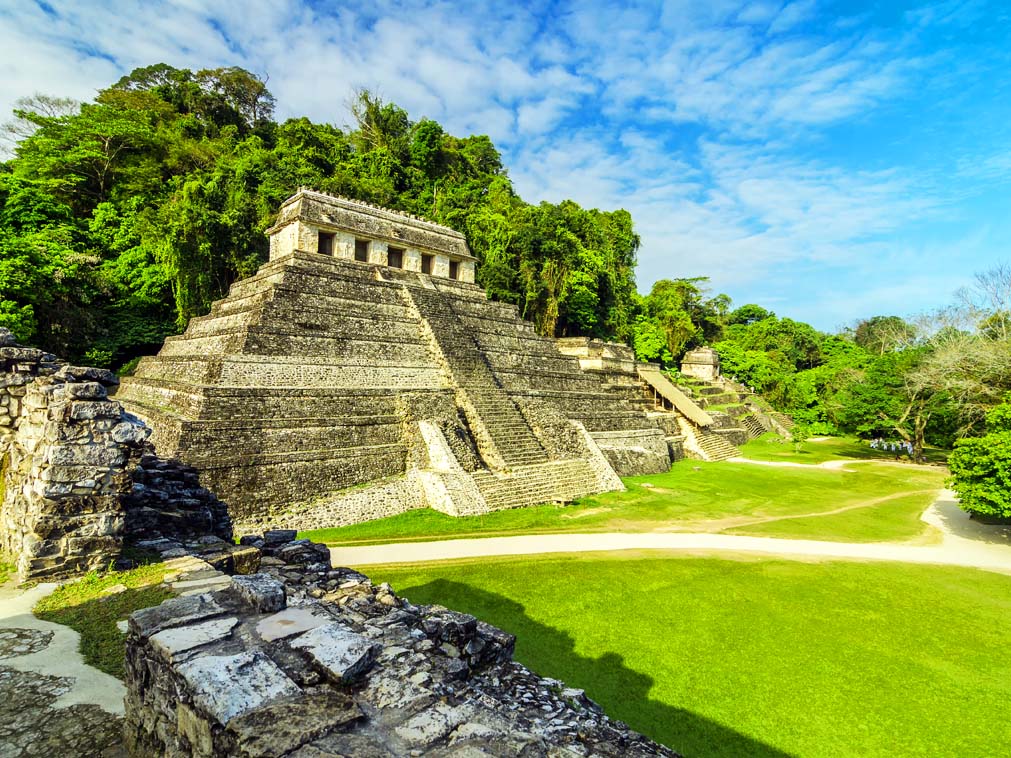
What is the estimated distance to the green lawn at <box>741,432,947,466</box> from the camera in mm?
26984

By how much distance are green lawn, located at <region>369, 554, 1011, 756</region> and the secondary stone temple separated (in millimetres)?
4053

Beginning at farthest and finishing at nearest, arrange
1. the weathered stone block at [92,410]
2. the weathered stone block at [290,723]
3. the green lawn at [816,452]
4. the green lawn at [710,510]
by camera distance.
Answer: the green lawn at [816,452] → the green lawn at [710,510] → the weathered stone block at [92,410] → the weathered stone block at [290,723]

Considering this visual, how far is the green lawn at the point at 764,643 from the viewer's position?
5.38 metres

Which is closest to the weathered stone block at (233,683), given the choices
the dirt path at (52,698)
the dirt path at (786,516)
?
the dirt path at (52,698)

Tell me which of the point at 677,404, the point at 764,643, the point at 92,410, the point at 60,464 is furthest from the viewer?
the point at 677,404

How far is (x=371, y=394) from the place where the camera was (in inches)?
577

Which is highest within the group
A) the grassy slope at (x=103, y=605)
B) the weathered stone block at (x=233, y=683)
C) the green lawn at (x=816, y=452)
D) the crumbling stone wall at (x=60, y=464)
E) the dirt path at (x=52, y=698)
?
the crumbling stone wall at (x=60, y=464)

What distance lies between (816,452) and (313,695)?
33.9 metres

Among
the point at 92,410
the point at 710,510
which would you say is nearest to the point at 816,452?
the point at 710,510

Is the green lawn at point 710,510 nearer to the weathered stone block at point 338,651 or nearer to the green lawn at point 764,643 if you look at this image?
the green lawn at point 764,643

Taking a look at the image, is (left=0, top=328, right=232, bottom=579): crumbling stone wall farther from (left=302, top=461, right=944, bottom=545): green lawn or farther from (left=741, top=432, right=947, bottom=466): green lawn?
(left=741, top=432, right=947, bottom=466): green lawn

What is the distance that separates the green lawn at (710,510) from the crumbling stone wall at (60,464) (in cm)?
578

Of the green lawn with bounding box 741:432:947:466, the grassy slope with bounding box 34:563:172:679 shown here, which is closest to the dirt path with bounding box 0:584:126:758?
the grassy slope with bounding box 34:563:172:679

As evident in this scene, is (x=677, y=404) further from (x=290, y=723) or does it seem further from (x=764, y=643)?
(x=290, y=723)
